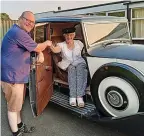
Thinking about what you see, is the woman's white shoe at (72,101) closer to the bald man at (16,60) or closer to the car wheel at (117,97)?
the car wheel at (117,97)

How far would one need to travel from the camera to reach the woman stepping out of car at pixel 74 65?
4211 millimetres

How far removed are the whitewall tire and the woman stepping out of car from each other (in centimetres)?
52

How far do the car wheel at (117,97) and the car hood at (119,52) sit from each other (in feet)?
1.06

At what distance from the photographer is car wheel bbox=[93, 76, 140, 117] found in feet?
11.1

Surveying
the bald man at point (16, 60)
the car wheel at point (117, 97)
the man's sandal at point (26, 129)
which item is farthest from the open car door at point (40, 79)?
the car wheel at point (117, 97)

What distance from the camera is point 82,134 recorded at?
3984 millimetres

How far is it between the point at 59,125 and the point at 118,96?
135 cm

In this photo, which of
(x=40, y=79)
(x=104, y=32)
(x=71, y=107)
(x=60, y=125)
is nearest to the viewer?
(x=40, y=79)

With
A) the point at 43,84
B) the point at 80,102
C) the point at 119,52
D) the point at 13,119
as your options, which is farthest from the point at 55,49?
the point at 13,119

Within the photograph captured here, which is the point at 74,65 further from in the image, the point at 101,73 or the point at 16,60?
the point at 16,60

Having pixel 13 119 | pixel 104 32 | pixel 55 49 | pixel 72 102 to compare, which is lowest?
pixel 13 119

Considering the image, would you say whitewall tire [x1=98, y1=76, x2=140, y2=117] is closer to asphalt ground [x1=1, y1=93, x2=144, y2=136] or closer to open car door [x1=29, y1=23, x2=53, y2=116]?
asphalt ground [x1=1, y1=93, x2=144, y2=136]

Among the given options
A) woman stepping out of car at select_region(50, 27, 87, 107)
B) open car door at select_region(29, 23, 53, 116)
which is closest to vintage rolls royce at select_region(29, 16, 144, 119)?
open car door at select_region(29, 23, 53, 116)

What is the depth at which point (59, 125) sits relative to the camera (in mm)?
4367
